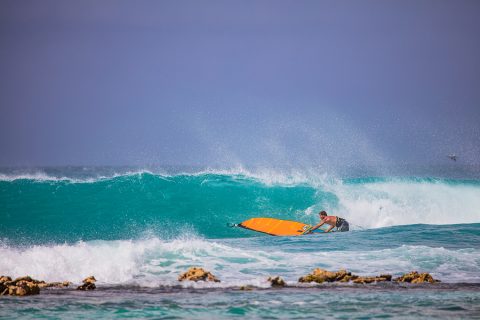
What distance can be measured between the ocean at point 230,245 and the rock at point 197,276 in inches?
8.4

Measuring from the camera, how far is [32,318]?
6.77m

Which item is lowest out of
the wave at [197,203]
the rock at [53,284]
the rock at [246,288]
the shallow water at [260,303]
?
the shallow water at [260,303]

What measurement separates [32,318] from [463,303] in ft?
19.1

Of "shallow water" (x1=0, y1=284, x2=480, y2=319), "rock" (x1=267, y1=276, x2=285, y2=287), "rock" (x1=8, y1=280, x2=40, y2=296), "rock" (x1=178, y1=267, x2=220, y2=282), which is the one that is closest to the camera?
"shallow water" (x1=0, y1=284, x2=480, y2=319)

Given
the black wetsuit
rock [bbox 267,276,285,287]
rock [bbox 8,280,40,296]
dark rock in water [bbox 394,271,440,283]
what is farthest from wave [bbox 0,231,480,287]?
the black wetsuit

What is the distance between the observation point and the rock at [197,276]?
9336 mm

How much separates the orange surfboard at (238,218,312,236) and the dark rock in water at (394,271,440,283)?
250 inches

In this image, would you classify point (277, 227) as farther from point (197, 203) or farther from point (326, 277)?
point (326, 277)

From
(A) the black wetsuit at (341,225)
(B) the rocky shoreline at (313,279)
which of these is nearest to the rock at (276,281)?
(B) the rocky shoreline at (313,279)

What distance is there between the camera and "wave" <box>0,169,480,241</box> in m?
19.0

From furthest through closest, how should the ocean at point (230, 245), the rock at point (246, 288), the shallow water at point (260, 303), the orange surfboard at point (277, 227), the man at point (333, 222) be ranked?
the man at point (333, 222) < the orange surfboard at point (277, 227) < the rock at point (246, 288) < the ocean at point (230, 245) < the shallow water at point (260, 303)

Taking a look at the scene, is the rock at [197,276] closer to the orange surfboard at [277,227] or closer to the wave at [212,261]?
the wave at [212,261]

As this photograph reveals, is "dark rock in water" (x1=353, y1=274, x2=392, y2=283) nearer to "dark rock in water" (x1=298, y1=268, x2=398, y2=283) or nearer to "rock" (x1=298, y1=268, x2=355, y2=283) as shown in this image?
"dark rock in water" (x1=298, y1=268, x2=398, y2=283)

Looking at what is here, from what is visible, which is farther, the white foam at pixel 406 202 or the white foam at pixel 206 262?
the white foam at pixel 406 202
